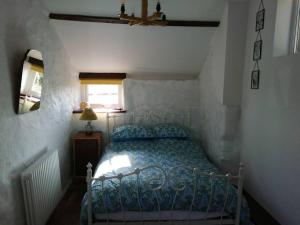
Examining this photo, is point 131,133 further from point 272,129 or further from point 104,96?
point 272,129

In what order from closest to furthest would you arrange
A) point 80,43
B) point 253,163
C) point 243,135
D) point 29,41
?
point 29,41, point 253,163, point 243,135, point 80,43

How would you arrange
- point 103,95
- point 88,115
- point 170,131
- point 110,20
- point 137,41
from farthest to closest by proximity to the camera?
point 103,95, point 170,131, point 88,115, point 137,41, point 110,20

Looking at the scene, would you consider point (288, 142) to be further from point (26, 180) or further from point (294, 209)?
point (26, 180)

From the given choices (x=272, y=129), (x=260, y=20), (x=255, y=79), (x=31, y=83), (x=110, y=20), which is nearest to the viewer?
(x=31, y=83)

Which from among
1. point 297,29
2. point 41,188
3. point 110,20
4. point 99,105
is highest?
point 110,20

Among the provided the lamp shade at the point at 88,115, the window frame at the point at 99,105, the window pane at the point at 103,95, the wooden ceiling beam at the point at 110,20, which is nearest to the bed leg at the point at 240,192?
the wooden ceiling beam at the point at 110,20

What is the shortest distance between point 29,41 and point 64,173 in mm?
1895

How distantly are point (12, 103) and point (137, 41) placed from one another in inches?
76.3

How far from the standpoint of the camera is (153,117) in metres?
3.99

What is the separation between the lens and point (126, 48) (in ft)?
11.3

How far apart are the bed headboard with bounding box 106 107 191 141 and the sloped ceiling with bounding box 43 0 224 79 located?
615mm

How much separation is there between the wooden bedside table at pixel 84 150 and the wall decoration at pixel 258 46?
7.60 ft

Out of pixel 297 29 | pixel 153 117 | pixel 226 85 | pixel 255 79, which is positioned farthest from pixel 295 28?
pixel 153 117

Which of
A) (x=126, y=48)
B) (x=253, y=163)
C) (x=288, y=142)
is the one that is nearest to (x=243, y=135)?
(x=253, y=163)
